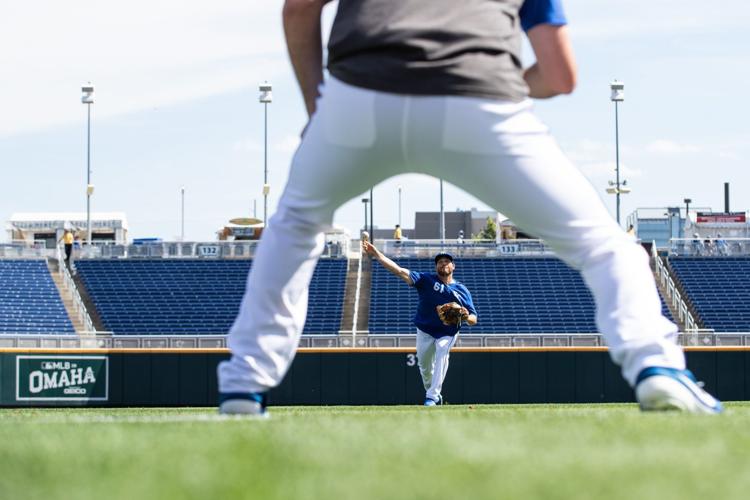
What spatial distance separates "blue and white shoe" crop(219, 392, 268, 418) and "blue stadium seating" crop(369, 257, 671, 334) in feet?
85.8

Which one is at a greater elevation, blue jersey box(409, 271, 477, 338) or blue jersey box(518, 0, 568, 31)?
blue jersey box(518, 0, 568, 31)

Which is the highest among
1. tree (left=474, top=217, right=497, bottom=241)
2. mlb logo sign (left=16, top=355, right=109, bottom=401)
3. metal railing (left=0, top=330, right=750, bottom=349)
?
tree (left=474, top=217, right=497, bottom=241)

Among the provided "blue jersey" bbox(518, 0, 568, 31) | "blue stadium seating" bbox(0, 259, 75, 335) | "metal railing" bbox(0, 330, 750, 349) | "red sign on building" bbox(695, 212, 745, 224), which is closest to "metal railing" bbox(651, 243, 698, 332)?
"metal railing" bbox(0, 330, 750, 349)

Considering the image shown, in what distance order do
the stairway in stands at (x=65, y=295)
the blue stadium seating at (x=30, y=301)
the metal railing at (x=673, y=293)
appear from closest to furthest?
1. the metal railing at (x=673, y=293)
2. the blue stadium seating at (x=30, y=301)
3. the stairway in stands at (x=65, y=295)

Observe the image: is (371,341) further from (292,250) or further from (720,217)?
(720,217)

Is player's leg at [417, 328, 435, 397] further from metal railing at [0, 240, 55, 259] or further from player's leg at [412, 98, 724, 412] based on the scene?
metal railing at [0, 240, 55, 259]

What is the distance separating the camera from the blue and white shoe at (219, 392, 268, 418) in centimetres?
393

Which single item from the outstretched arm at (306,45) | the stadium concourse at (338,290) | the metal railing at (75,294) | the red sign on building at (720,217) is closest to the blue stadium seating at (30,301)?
the stadium concourse at (338,290)

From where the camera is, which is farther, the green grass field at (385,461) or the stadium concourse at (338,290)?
the stadium concourse at (338,290)

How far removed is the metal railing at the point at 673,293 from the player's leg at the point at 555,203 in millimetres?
27304

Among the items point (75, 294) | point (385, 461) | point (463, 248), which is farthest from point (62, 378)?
point (385, 461)

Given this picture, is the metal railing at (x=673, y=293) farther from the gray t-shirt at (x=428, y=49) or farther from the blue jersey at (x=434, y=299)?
the gray t-shirt at (x=428, y=49)

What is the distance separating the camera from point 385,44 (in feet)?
11.8

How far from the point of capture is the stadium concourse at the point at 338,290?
3200cm
